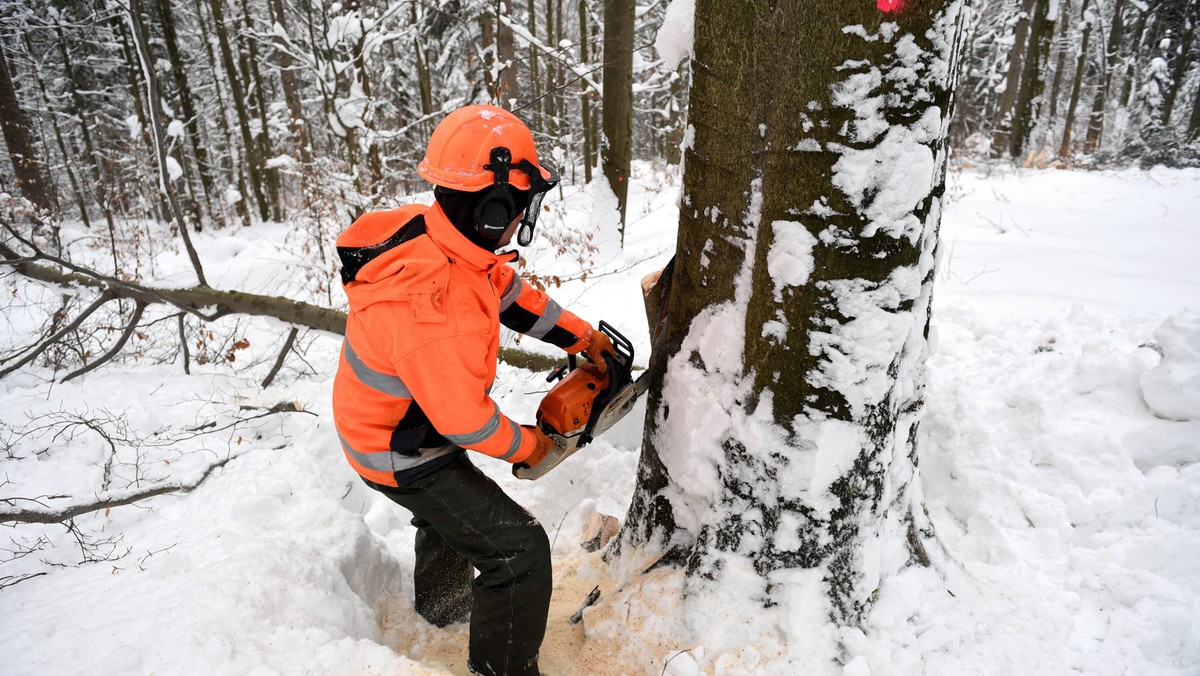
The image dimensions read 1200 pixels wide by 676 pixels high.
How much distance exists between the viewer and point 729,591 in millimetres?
2016

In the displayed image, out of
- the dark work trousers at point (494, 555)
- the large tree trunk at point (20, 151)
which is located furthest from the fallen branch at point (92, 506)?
the large tree trunk at point (20, 151)

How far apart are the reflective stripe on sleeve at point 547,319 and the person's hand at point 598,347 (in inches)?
6.8

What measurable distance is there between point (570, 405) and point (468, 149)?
0.97 m

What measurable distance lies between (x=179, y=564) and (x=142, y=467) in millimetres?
1924

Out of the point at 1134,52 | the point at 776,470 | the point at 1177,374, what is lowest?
the point at 1177,374

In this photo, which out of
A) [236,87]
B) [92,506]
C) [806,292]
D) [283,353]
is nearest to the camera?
[806,292]

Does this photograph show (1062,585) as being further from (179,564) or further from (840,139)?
(179,564)

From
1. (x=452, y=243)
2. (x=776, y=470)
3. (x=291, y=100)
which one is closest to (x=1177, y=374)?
(x=776, y=470)

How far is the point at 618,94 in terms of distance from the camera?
7.12 metres

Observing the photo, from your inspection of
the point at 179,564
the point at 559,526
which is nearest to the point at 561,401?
the point at 559,526

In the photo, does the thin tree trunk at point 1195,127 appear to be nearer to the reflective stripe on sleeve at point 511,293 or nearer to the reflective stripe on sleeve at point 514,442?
the reflective stripe on sleeve at point 511,293

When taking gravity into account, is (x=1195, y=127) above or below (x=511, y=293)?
below

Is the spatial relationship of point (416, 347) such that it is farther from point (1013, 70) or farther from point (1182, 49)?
point (1182, 49)

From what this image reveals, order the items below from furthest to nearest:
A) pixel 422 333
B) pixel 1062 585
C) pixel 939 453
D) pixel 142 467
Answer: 1. pixel 142 467
2. pixel 939 453
3. pixel 1062 585
4. pixel 422 333
